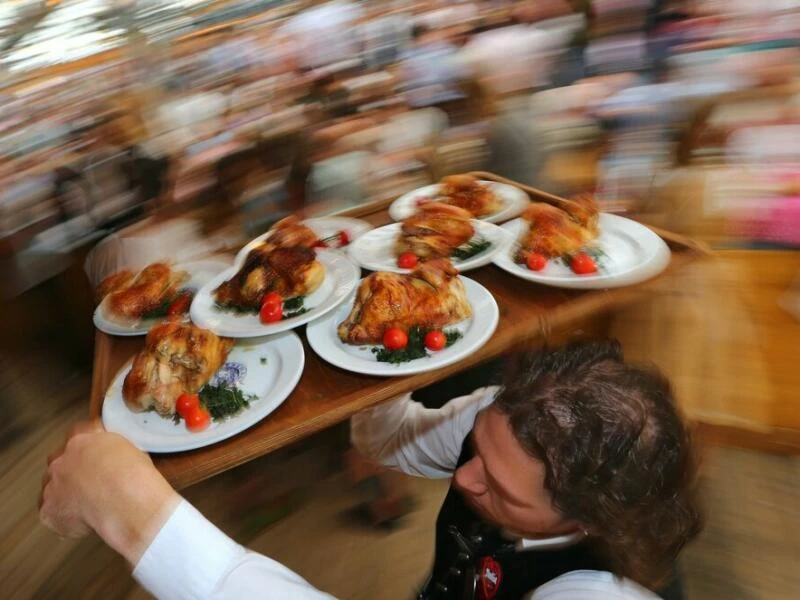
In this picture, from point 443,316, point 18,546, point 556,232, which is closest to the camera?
point 443,316

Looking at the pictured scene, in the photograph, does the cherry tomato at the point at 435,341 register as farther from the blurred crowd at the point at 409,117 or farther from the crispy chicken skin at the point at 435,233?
the blurred crowd at the point at 409,117

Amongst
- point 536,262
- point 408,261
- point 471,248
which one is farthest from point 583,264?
point 408,261

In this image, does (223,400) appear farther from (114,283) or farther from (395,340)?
(114,283)

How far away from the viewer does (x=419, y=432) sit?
1144 mm

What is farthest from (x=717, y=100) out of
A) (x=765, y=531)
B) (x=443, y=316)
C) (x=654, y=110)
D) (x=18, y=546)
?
(x=18, y=546)

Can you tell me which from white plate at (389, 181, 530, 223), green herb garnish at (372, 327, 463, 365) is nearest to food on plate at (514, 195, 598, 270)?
white plate at (389, 181, 530, 223)

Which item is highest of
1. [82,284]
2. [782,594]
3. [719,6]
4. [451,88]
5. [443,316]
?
[719,6]

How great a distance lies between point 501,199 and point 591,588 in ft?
3.25

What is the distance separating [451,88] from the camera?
1719 millimetres

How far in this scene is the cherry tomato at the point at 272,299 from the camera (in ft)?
3.31

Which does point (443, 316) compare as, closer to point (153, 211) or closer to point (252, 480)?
point (153, 211)

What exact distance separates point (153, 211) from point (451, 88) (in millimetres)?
950

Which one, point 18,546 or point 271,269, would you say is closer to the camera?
point 271,269

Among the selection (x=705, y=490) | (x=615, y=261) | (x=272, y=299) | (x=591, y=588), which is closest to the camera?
(x=591, y=588)
